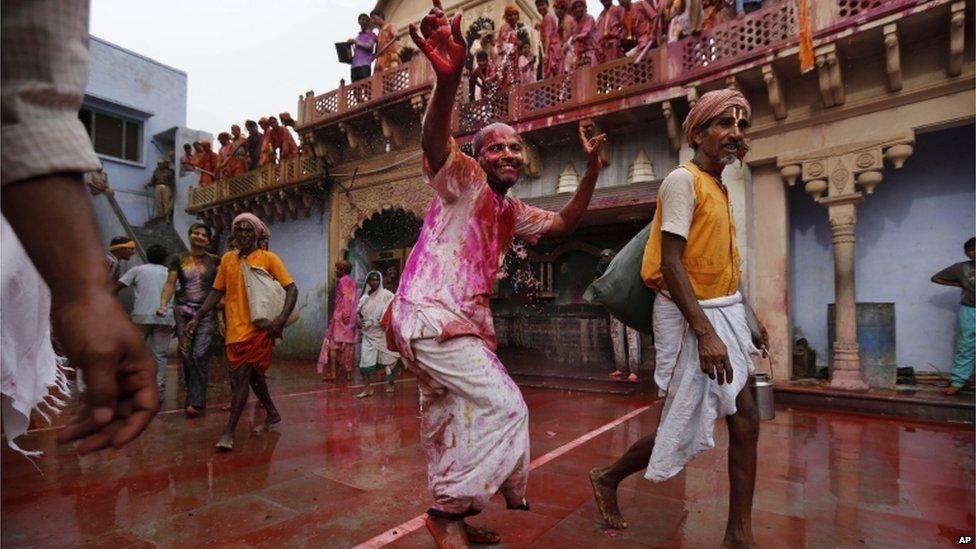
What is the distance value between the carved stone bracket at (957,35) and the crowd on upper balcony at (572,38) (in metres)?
2.50

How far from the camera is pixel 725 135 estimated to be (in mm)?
2387

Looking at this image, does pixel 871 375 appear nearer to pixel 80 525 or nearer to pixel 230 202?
pixel 80 525

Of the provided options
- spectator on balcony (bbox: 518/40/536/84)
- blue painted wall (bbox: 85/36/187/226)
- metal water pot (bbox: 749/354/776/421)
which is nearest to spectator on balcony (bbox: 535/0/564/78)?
spectator on balcony (bbox: 518/40/536/84)

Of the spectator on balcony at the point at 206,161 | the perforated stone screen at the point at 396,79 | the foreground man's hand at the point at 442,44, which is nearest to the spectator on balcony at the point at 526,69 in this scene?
the perforated stone screen at the point at 396,79

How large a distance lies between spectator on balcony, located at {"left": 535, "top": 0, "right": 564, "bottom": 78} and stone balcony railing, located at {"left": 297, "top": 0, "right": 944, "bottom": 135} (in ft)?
2.53

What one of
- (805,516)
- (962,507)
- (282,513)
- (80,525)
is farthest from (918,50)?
(80,525)

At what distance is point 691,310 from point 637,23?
8.82 metres

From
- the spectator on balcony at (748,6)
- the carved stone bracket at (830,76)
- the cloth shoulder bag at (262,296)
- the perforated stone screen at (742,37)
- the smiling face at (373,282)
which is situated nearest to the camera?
the cloth shoulder bag at (262,296)

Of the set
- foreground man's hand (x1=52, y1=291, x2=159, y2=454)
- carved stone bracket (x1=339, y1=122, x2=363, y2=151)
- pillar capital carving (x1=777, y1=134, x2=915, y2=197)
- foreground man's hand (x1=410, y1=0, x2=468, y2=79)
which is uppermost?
carved stone bracket (x1=339, y1=122, x2=363, y2=151)

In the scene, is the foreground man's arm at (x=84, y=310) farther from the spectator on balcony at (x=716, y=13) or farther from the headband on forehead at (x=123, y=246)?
the spectator on balcony at (x=716, y=13)

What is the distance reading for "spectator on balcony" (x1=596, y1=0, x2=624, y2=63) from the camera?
9422 mm

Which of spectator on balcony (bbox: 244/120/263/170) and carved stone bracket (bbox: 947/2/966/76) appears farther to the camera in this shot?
spectator on balcony (bbox: 244/120/263/170)

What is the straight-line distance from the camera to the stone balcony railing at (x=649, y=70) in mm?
6992

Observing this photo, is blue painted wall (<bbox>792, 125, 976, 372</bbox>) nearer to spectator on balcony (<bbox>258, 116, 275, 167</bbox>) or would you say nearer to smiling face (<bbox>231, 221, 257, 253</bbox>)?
smiling face (<bbox>231, 221, 257, 253</bbox>)
